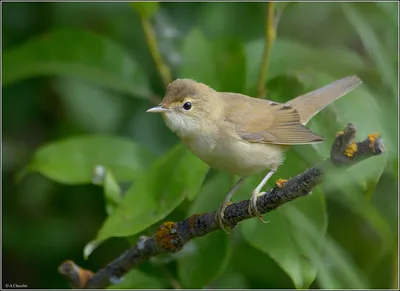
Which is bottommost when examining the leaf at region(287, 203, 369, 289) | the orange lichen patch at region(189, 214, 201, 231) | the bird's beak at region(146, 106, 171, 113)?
the leaf at region(287, 203, 369, 289)

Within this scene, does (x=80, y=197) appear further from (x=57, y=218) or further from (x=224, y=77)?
(x=224, y=77)

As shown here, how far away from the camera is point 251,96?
285 centimetres

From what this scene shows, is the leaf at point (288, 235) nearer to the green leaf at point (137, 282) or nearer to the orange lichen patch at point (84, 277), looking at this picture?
the green leaf at point (137, 282)

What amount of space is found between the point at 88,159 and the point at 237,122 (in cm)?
66

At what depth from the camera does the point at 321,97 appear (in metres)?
2.93

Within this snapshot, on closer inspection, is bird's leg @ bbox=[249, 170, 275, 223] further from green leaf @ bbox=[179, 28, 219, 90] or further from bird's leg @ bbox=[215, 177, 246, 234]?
green leaf @ bbox=[179, 28, 219, 90]

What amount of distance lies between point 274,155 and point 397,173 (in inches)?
18.8

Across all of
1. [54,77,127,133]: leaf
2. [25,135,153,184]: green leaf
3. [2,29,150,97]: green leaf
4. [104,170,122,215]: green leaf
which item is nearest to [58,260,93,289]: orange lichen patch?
[104,170,122,215]: green leaf

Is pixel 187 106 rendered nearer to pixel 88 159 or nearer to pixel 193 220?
pixel 88 159

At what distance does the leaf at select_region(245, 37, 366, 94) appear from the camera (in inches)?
116

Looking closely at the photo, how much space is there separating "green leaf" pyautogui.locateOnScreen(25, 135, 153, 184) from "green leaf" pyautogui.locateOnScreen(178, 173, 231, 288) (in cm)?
39

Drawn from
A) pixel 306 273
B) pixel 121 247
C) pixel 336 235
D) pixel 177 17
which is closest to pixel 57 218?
pixel 121 247

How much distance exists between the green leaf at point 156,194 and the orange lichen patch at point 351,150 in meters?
0.83

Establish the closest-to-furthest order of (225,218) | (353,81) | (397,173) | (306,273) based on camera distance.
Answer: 1. (225,218)
2. (306,273)
3. (397,173)
4. (353,81)
